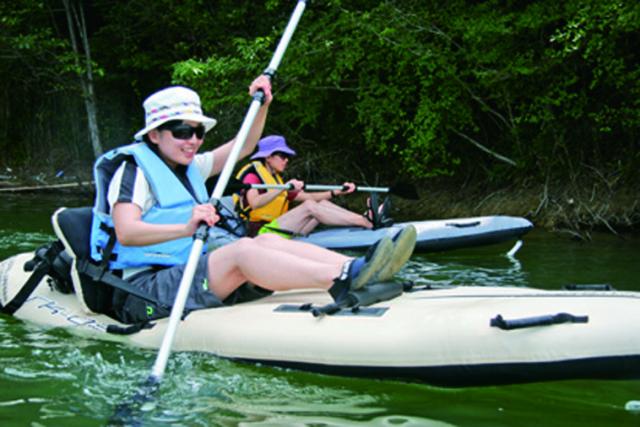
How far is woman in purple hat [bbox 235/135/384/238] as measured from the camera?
5836mm

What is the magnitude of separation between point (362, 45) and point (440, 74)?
3.21ft

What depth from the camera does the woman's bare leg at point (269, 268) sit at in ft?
10.3

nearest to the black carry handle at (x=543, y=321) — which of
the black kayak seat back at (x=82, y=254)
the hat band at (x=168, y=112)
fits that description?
the hat band at (x=168, y=112)

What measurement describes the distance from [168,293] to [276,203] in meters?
2.71

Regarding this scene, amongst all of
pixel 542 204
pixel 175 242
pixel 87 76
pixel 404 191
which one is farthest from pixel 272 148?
pixel 87 76

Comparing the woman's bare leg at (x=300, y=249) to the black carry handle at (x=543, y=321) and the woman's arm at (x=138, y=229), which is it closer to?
the woman's arm at (x=138, y=229)

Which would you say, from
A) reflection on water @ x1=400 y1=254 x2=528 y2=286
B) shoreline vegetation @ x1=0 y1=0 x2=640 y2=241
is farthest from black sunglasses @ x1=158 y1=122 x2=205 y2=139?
shoreline vegetation @ x1=0 y1=0 x2=640 y2=241

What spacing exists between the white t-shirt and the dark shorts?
30 cm

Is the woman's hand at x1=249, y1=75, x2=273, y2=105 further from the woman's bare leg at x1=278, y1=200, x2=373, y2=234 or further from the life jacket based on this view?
the woman's bare leg at x1=278, y1=200, x2=373, y2=234

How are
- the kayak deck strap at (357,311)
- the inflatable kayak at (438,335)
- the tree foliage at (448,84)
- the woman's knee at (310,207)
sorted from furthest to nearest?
the tree foliage at (448,84)
the woman's knee at (310,207)
the kayak deck strap at (357,311)
the inflatable kayak at (438,335)

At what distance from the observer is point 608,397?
9.63ft

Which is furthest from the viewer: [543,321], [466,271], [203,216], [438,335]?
[466,271]

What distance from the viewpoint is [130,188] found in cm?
331

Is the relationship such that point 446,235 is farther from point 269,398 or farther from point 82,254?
point 269,398
